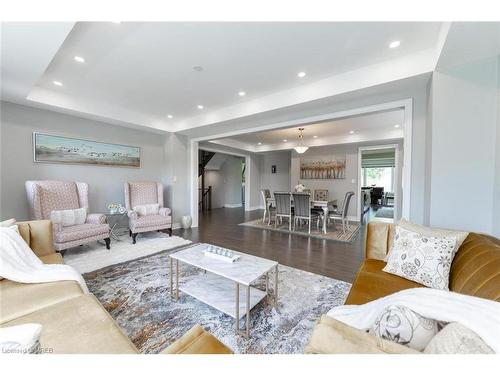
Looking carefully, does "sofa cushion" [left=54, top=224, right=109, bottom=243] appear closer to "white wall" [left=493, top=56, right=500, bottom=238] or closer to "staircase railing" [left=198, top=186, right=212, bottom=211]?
"white wall" [left=493, top=56, right=500, bottom=238]

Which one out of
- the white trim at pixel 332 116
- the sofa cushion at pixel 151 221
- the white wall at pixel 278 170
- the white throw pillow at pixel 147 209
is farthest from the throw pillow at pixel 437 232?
the white wall at pixel 278 170

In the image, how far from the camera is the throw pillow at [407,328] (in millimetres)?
669

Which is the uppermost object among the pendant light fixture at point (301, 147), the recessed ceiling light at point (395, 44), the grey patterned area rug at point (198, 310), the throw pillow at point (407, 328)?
the recessed ceiling light at point (395, 44)

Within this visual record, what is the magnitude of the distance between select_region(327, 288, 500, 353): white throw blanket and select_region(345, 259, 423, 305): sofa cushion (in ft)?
1.58

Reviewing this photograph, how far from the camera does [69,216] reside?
3215mm

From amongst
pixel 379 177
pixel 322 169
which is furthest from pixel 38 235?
pixel 379 177

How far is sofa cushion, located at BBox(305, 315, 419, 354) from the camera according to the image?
0.59 metres

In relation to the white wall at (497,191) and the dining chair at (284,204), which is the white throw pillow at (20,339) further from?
the dining chair at (284,204)

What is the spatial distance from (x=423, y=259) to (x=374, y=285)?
401 mm

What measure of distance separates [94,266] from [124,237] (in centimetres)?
141

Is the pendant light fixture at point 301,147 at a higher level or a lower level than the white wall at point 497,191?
higher

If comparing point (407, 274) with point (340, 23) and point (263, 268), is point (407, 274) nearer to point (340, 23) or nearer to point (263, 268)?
point (263, 268)

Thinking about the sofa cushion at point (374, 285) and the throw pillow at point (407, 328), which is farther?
the sofa cushion at point (374, 285)

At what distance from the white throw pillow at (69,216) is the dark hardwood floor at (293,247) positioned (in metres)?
1.72
